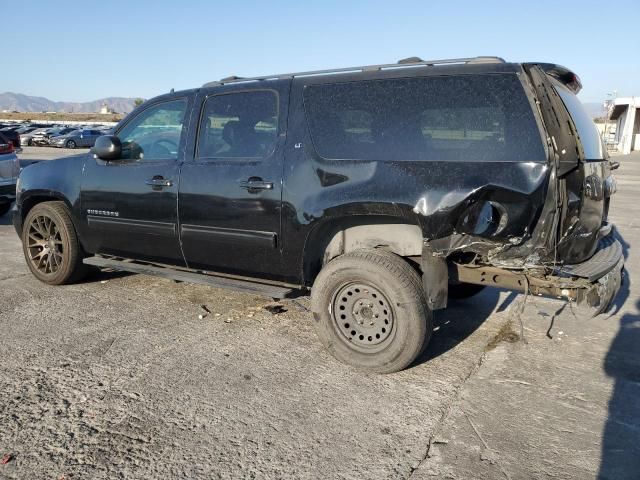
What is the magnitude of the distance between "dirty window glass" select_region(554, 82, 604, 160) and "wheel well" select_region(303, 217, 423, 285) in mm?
1211

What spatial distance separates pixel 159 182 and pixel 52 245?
5.67 feet

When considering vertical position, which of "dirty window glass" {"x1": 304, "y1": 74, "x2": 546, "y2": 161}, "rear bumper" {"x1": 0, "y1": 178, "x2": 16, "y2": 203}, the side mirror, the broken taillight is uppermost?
"dirty window glass" {"x1": 304, "y1": 74, "x2": 546, "y2": 161}

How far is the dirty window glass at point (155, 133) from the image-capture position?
4.73 metres

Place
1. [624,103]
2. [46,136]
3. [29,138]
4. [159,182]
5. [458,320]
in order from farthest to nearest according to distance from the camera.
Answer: [624,103]
[29,138]
[46,136]
[458,320]
[159,182]

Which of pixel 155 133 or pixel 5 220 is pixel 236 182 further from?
pixel 5 220

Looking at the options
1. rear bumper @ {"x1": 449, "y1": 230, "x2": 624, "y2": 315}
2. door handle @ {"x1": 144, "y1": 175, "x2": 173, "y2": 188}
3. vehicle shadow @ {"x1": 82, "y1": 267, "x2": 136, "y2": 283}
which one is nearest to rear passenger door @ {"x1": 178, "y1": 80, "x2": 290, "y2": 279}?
door handle @ {"x1": 144, "y1": 175, "x2": 173, "y2": 188}

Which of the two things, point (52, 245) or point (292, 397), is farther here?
point (52, 245)

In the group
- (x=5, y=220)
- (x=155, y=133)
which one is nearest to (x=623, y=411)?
(x=155, y=133)

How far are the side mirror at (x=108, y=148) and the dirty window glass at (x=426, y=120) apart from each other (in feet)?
6.18

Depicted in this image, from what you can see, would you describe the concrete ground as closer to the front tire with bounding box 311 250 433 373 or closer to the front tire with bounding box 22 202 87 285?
the front tire with bounding box 311 250 433 373

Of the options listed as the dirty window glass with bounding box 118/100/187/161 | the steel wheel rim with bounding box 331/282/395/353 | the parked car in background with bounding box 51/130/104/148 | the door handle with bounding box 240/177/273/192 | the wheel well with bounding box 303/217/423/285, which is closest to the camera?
the steel wheel rim with bounding box 331/282/395/353

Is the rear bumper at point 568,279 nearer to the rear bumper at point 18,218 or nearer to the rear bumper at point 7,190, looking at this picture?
the rear bumper at point 18,218

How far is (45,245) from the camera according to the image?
5.58 m

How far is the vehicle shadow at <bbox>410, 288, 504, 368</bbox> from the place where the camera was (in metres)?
4.18
